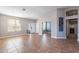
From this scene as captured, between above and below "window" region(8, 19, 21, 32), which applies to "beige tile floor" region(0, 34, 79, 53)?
below

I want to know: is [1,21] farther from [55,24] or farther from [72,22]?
[72,22]

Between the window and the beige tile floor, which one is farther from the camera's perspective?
the window

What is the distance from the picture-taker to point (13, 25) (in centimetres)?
1163

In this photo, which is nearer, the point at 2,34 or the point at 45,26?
the point at 2,34

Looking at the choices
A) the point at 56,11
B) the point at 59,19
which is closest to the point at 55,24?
the point at 59,19

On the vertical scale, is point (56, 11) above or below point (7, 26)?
above

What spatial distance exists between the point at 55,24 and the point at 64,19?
3.19ft

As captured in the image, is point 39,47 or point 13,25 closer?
point 39,47

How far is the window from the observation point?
10977 millimetres

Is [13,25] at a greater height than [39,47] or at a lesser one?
greater
